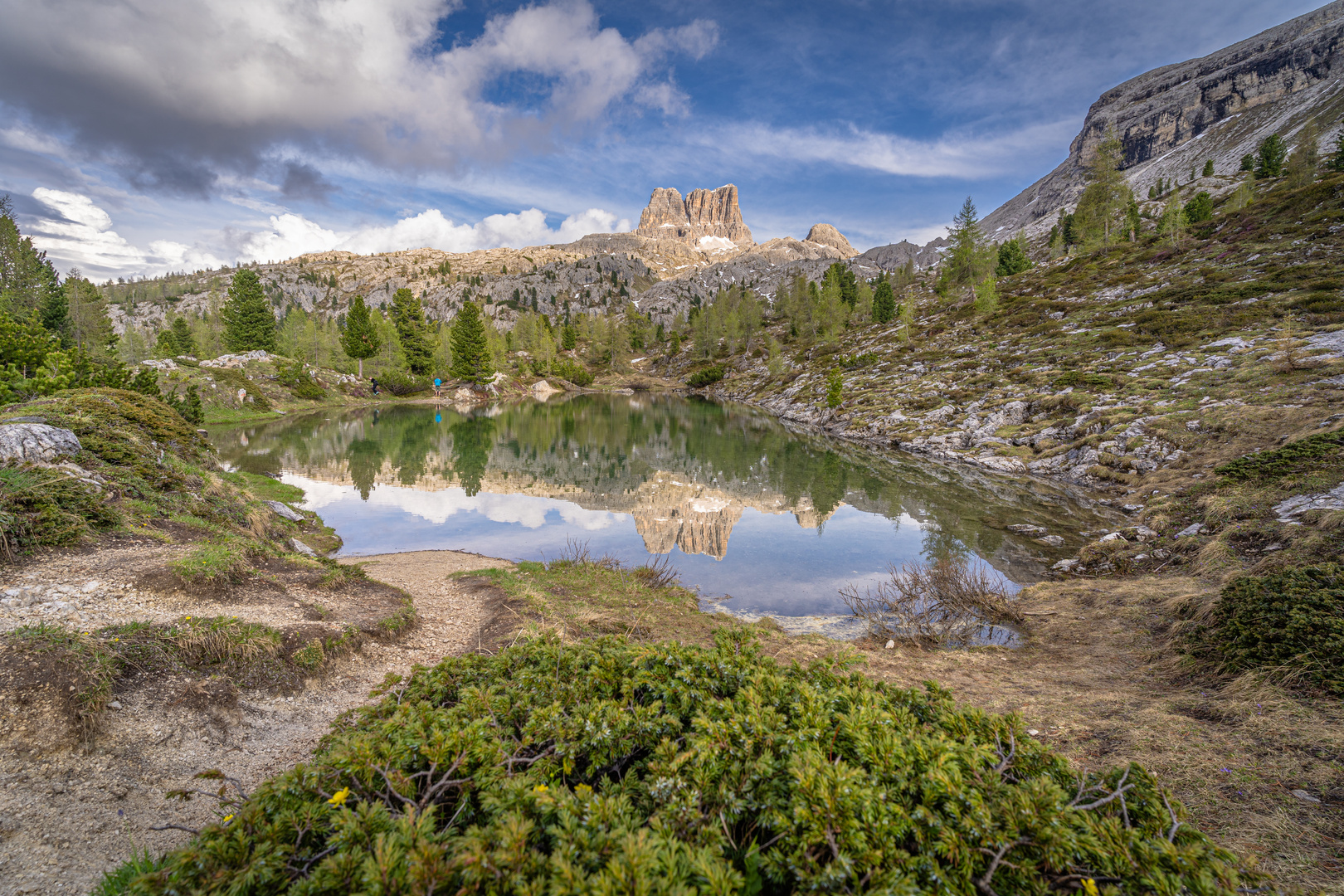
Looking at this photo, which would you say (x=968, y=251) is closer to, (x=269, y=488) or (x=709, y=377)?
(x=709, y=377)

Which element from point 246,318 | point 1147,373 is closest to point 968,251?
point 1147,373

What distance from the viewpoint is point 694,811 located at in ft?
9.80

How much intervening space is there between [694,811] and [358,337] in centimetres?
10116

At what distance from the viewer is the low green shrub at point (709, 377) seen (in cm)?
10550

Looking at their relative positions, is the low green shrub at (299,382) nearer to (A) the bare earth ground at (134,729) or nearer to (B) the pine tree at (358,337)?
(B) the pine tree at (358,337)

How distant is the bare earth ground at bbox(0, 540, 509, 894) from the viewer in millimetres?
4582

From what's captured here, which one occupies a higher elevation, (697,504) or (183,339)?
(183,339)

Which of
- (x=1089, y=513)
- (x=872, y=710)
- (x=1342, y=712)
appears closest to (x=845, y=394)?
(x=1089, y=513)

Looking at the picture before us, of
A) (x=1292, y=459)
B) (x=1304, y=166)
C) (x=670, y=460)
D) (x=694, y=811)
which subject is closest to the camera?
(x=694, y=811)

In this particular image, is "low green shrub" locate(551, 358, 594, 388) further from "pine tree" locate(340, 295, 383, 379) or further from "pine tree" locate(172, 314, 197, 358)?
"pine tree" locate(172, 314, 197, 358)

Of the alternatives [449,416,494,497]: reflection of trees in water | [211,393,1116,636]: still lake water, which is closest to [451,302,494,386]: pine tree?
[449,416,494,497]: reflection of trees in water

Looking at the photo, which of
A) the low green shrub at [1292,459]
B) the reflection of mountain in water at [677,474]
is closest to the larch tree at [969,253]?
the reflection of mountain in water at [677,474]

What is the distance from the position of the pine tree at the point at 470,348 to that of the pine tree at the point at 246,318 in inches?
1097

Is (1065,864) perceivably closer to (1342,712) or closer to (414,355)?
(1342,712)
